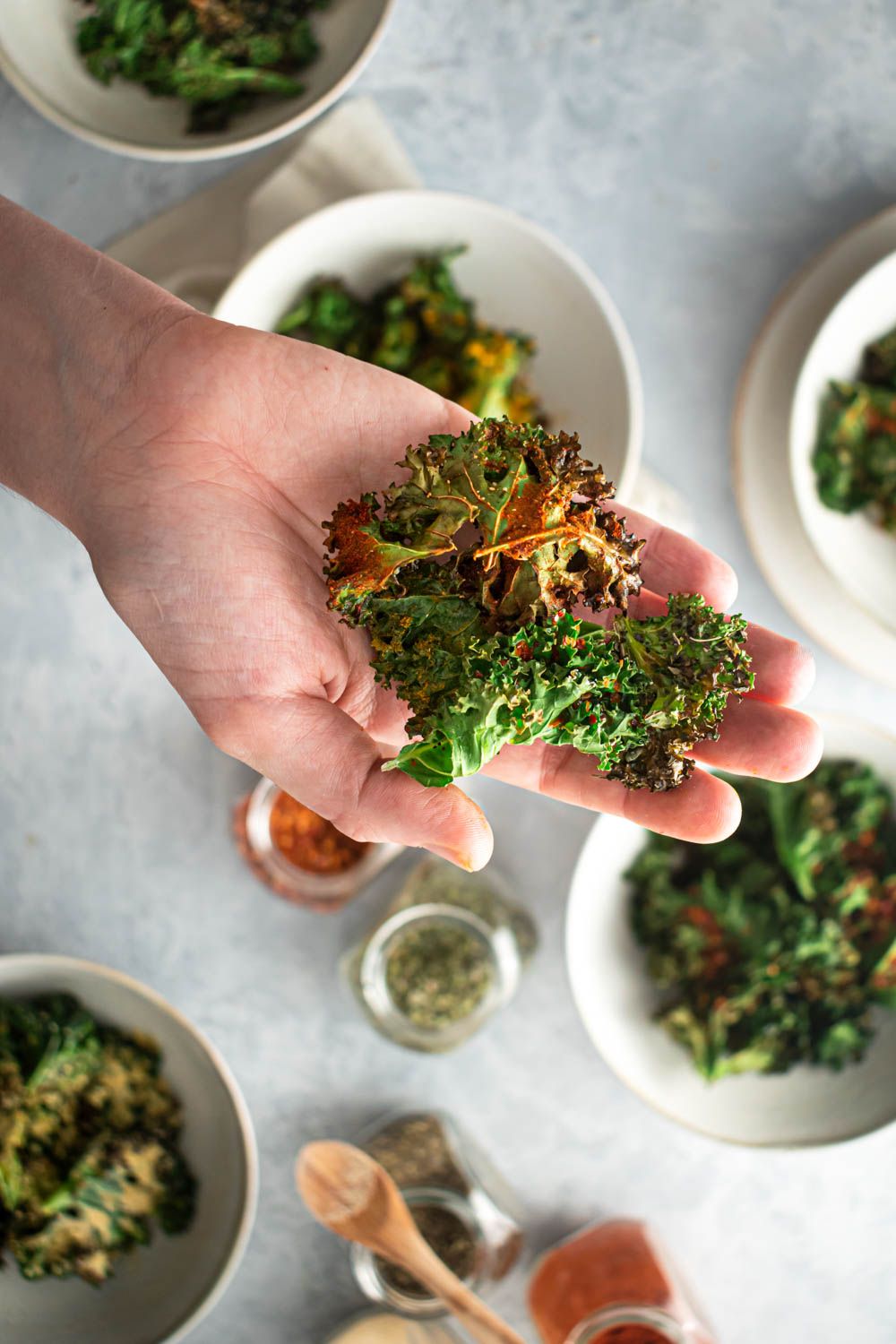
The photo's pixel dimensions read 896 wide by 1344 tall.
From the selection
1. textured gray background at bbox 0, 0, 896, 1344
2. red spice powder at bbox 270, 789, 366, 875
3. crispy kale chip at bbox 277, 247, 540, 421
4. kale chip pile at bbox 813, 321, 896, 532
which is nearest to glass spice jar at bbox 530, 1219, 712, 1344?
textured gray background at bbox 0, 0, 896, 1344

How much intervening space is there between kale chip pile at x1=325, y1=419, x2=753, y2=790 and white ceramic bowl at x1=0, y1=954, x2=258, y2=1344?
→ 1603 mm

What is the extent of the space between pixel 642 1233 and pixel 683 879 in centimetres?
121

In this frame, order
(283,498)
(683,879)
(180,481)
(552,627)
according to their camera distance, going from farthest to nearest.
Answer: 1. (683,879)
2. (283,498)
3. (180,481)
4. (552,627)

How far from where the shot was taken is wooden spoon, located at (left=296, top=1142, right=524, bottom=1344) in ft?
10.1

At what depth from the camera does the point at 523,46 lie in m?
3.47

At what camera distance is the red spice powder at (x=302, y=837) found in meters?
3.40

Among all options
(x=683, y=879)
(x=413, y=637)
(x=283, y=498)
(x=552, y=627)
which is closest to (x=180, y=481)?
(x=283, y=498)

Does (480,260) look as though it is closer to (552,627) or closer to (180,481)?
(180,481)

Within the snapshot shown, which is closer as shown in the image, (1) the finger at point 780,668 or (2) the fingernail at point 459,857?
(2) the fingernail at point 459,857

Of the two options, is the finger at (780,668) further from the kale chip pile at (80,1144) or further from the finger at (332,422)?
the kale chip pile at (80,1144)

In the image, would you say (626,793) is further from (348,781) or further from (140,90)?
(140,90)

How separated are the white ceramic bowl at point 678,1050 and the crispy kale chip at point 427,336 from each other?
1.43 metres

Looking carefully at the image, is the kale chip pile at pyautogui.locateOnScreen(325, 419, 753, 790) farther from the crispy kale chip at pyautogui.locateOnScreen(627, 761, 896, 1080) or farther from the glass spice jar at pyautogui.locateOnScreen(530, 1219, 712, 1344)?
the glass spice jar at pyautogui.locateOnScreen(530, 1219, 712, 1344)

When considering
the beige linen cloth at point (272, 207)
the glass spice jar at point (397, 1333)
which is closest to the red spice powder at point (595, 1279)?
the glass spice jar at point (397, 1333)
